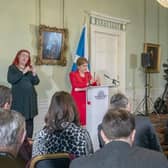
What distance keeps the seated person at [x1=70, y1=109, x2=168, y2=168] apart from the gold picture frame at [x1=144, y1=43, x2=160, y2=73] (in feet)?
26.0

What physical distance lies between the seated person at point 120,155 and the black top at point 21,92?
3612mm

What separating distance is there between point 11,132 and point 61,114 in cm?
122

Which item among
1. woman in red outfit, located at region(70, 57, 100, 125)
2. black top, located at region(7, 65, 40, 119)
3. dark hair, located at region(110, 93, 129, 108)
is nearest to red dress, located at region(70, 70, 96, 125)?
woman in red outfit, located at region(70, 57, 100, 125)

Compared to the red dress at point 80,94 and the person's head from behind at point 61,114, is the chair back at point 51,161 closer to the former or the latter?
the person's head from behind at point 61,114

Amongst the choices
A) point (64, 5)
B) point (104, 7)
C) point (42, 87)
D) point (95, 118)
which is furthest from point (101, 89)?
point (104, 7)

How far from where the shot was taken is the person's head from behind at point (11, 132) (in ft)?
5.77

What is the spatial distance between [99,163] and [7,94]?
4.79 feet

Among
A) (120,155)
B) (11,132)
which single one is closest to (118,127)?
(120,155)

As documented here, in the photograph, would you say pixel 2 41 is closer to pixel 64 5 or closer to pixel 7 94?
pixel 64 5

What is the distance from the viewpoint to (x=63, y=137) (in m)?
2.84

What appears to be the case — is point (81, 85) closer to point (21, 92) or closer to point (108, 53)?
point (21, 92)

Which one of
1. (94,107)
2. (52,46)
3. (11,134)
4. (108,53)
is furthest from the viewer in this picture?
(108,53)

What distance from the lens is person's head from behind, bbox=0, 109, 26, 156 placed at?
5.77ft

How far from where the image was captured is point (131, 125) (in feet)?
6.47
